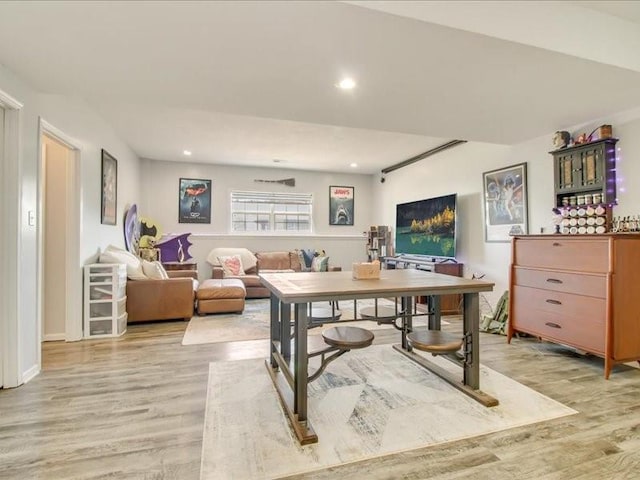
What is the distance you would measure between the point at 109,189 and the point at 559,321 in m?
5.23

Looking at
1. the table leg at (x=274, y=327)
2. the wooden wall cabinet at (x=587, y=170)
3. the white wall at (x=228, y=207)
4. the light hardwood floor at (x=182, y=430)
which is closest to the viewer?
the light hardwood floor at (x=182, y=430)

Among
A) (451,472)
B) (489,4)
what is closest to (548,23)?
(489,4)

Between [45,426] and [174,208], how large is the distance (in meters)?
5.03

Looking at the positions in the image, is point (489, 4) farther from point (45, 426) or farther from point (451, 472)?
point (45, 426)

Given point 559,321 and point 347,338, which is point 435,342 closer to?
point 347,338

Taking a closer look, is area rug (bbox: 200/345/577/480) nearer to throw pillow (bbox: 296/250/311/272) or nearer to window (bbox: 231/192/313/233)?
throw pillow (bbox: 296/250/311/272)

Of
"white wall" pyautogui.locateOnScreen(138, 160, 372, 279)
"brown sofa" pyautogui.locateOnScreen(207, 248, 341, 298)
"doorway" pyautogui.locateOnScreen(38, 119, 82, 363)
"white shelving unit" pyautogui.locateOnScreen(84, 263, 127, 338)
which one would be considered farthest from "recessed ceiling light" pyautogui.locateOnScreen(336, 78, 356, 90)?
"white wall" pyautogui.locateOnScreen(138, 160, 372, 279)

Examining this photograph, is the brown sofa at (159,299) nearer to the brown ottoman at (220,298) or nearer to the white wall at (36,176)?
the brown ottoman at (220,298)

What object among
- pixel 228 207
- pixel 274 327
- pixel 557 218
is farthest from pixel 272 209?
pixel 557 218

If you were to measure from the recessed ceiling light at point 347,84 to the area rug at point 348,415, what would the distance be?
7.35ft

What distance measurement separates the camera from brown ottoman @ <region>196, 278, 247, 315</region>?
460 centimetres

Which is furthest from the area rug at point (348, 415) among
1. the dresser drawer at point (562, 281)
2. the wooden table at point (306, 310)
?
the dresser drawer at point (562, 281)

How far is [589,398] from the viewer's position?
2244mm

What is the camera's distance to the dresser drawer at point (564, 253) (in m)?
2.65
